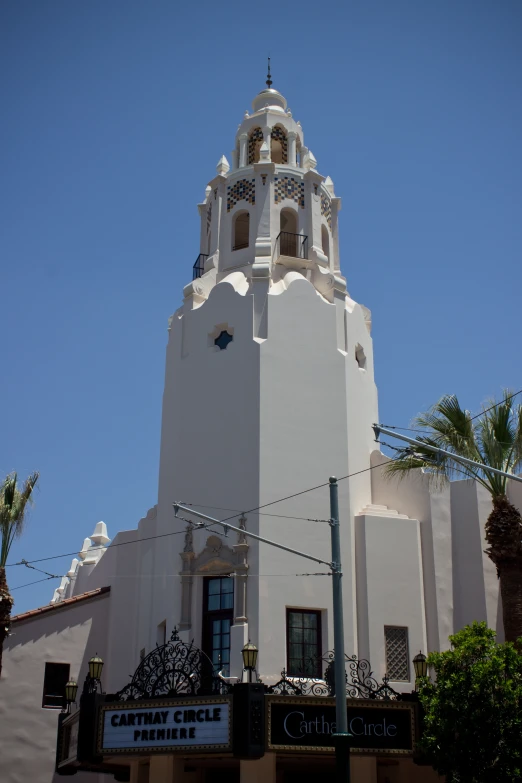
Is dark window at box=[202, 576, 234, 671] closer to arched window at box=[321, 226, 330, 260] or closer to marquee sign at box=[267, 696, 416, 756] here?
marquee sign at box=[267, 696, 416, 756]

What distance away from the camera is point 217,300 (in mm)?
28844

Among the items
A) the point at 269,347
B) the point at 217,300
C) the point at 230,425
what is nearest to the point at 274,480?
the point at 230,425

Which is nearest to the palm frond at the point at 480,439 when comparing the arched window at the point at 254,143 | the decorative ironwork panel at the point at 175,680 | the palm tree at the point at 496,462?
the palm tree at the point at 496,462

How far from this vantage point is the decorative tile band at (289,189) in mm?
30891

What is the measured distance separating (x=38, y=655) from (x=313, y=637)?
896 cm

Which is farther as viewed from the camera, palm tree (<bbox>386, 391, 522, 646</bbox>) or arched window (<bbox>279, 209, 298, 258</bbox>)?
arched window (<bbox>279, 209, 298, 258</bbox>)

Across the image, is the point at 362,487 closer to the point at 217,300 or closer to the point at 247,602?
the point at 247,602

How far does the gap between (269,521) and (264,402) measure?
11.3 feet

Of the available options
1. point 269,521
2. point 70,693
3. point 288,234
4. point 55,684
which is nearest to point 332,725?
point 269,521

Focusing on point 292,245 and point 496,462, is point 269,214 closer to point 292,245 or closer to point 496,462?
point 292,245

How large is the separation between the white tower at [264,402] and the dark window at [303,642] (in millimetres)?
254

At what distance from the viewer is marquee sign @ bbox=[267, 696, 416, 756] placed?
20.5 m

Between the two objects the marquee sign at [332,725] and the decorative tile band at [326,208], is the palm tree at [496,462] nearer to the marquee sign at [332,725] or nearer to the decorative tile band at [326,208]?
the marquee sign at [332,725]

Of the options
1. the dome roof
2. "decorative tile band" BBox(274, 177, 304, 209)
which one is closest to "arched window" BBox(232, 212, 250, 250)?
"decorative tile band" BBox(274, 177, 304, 209)
